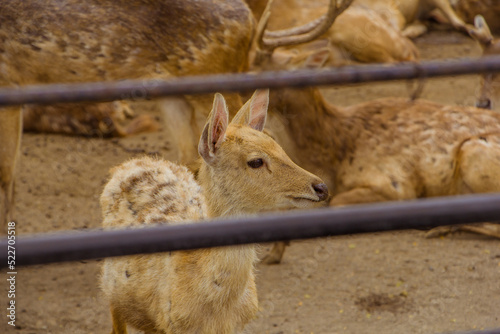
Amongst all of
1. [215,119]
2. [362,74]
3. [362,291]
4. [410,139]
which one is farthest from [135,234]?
[410,139]

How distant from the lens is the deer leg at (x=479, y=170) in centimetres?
572

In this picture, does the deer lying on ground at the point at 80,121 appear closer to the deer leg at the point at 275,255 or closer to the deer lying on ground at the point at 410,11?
the deer leg at the point at 275,255

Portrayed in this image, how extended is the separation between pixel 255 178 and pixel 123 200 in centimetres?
84

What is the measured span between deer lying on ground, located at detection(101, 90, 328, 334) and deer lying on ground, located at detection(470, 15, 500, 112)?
382 cm

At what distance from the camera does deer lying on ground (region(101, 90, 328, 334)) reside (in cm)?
351

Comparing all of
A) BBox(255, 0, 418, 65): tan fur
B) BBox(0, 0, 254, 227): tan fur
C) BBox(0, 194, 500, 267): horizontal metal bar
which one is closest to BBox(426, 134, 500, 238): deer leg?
BBox(0, 0, 254, 227): tan fur

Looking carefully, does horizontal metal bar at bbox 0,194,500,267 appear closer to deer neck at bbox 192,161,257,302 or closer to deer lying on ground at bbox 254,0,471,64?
deer neck at bbox 192,161,257,302

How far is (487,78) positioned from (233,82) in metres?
5.98

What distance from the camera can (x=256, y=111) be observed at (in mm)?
4043

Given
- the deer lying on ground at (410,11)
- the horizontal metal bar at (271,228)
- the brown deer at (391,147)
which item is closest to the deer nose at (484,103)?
the brown deer at (391,147)

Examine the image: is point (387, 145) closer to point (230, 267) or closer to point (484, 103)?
point (484, 103)

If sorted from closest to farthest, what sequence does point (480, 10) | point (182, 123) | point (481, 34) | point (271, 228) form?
point (271, 228) → point (182, 123) → point (481, 34) → point (480, 10)

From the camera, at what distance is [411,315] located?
186 inches

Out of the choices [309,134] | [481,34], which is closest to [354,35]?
[481,34]
